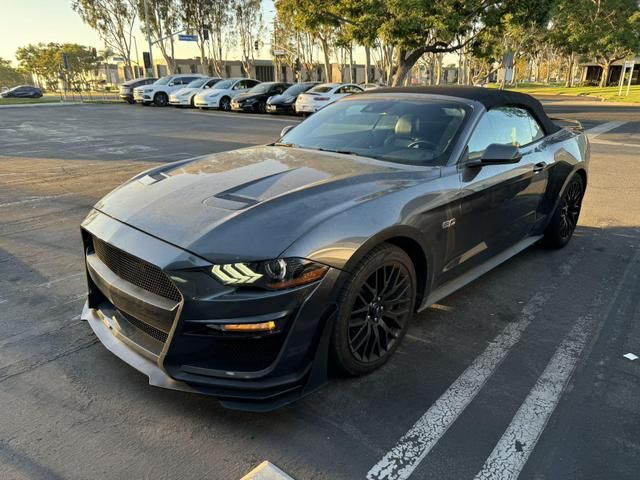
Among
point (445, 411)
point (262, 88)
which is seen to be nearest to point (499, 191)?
point (445, 411)

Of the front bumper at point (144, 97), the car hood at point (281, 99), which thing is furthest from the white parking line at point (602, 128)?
the front bumper at point (144, 97)

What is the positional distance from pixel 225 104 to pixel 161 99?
17.8 feet

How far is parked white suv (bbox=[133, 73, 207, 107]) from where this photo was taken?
91.4 feet

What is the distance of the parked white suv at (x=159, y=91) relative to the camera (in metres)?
27.9

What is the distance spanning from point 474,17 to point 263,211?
22150mm

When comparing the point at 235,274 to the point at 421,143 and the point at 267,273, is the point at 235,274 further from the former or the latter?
the point at 421,143

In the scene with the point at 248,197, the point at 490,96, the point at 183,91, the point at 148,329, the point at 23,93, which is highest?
the point at 490,96

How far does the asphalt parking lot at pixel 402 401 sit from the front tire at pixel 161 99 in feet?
84.5

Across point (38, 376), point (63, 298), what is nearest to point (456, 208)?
point (38, 376)

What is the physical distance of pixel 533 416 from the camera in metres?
→ 2.54

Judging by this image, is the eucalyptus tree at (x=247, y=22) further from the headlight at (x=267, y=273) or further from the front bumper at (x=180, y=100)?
the headlight at (x=267, y=273)

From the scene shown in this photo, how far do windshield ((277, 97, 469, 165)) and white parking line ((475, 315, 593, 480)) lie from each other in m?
1.50

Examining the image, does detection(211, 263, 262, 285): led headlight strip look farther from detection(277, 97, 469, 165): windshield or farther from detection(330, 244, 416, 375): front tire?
detection(277, 97, 469, 165): windshield

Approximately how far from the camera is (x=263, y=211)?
247cm
